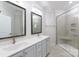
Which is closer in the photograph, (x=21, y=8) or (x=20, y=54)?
(x=20, y=54)

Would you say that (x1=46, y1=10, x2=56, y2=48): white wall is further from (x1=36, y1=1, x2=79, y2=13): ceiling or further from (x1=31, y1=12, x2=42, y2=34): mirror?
(x1=31, y1=12, x2=42, y2=34): mirror

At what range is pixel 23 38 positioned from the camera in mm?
2469

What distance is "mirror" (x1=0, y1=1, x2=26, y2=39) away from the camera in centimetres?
168

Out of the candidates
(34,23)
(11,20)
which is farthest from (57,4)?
(11,20)

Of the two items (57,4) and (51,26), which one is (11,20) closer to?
(57,4)

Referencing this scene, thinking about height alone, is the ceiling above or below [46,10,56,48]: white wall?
above

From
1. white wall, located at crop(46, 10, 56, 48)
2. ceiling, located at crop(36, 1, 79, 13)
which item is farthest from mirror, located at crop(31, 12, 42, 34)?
white wall, located at crop(46, 10, 56, 48)

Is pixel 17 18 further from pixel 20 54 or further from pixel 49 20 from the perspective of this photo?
pixel 49 20

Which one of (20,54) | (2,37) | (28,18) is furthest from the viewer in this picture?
(28,18)

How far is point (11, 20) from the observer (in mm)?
1936

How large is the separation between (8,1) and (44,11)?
2.80 meters

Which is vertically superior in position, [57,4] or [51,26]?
[57,4]

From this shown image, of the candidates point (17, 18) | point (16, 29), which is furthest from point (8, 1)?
point (16, 29)

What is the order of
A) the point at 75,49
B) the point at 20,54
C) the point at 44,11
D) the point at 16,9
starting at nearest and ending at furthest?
the point at 20,54 → the point at 16,9 → the point at 75,49 → the point at 44,11
